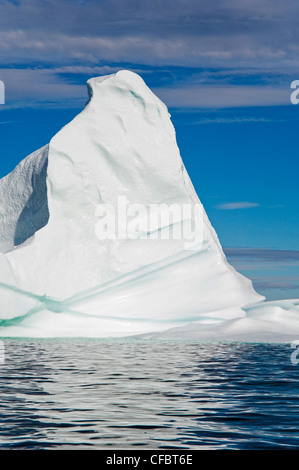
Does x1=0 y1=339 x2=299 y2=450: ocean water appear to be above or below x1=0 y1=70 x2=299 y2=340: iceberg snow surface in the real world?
below

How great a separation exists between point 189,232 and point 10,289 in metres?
5.26

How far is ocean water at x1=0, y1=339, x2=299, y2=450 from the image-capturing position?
17.7 feet

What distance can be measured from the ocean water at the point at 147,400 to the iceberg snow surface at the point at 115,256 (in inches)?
143

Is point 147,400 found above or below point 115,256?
below

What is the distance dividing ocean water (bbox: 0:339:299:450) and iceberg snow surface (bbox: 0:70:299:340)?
3632mm

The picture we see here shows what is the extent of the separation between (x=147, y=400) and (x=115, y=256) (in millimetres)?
9947

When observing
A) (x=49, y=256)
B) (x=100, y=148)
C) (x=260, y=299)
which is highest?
(x=100, y=148)

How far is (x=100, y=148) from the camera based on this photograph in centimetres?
1780

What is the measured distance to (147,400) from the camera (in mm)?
7184

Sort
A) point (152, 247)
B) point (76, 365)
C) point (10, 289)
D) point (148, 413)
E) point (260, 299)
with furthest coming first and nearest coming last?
point (260, 299) < point (152, 247) < point (10, 289) < point (76, 365) < point (148, 413)

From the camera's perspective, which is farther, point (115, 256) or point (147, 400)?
point (115, 256)
